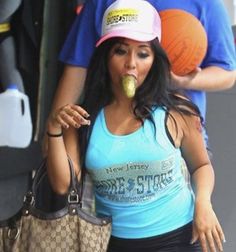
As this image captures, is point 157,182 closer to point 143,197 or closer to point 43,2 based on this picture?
point 143,197

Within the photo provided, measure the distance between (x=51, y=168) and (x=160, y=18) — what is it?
57cm

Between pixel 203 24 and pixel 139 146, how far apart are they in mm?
484

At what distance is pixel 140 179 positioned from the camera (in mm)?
1658

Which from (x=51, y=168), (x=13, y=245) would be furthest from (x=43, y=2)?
(x=13, y=245)

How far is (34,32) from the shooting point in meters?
2.32

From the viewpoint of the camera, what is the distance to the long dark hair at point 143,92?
5.59 feet

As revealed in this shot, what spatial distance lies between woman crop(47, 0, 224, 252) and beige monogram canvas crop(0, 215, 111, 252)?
10 cm

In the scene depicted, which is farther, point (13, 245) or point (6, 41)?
point (6, 41)

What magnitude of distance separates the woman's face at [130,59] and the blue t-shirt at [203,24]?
0.62ft

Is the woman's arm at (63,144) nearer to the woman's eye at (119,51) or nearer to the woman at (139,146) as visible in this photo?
the woman at (139,146)

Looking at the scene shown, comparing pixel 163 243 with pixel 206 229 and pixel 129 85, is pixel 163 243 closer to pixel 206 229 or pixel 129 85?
pixel 206 229

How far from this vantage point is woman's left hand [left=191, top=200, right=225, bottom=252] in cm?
164

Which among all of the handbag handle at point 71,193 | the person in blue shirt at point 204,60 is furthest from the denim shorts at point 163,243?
the person in blue shirt at point 204,60

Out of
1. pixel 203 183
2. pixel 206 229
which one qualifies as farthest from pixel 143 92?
pixel 206 229
